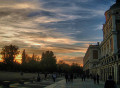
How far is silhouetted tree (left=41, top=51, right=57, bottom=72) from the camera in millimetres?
105925

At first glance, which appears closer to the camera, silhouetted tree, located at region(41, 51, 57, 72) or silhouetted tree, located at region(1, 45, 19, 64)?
silhouetted tree, located at region(1, 45, 19, 64)

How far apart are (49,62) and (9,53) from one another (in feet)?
91.7

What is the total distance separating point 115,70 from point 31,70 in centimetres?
8008

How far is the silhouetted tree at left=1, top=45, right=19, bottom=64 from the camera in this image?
300ft

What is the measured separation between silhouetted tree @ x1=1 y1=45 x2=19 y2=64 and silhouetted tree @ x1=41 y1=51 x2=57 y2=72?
20220 millimetres

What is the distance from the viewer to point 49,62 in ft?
368

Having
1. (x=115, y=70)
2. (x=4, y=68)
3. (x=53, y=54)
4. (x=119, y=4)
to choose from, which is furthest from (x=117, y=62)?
(x=53, y=54)

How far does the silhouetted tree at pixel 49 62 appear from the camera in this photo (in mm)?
105925

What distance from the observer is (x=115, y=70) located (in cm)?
3400

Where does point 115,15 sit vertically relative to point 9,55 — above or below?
above

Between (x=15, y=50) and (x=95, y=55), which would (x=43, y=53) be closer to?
(x=15, y=50)

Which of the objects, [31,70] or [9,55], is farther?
[31,70]

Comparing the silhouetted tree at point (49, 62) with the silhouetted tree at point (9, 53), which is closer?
the silhouetted tree at point (9, 53)

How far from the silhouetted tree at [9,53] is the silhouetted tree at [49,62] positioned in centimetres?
2022
